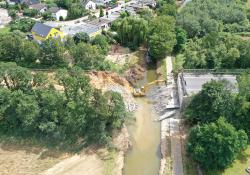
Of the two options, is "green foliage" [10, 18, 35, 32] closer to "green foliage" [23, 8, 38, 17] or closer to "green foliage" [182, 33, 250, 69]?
"green foliage" [23, 8, 38, 17]

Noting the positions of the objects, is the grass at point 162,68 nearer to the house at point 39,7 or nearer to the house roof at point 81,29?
the house roof at point 81,29

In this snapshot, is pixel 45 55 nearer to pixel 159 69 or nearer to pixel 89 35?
pixel 89 35

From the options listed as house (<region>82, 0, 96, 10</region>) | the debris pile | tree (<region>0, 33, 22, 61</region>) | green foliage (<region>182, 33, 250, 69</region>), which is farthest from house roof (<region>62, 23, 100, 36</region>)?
green foliage (<region>182, 33, 250, 69</region>)

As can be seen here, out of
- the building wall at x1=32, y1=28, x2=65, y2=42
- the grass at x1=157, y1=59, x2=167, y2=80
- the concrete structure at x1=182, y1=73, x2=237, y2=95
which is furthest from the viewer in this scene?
the building wall at x1=32, y1=28, x2=65, y2=42

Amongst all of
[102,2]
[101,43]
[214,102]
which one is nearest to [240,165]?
[214,102]

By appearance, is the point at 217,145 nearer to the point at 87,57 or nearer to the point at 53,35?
the point at 87,57

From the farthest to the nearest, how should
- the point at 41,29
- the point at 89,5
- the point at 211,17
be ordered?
the point at 89,5 < the point at 211,17 < the point at 41,29
